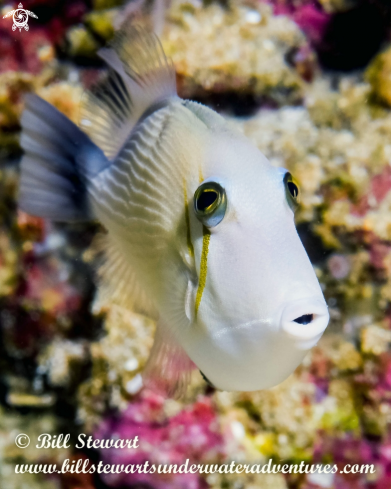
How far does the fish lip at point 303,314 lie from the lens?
73cm

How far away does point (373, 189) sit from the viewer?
2070 mm

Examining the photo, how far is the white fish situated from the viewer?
786mm

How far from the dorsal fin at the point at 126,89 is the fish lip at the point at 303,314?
2.49ft

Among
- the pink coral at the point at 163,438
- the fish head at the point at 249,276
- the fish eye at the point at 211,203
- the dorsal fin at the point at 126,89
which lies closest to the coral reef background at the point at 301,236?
the pink coral at the point at 163,438

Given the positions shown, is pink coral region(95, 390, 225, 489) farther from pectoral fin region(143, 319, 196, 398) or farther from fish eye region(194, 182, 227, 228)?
fish eye region(194, 182, 227, 228)

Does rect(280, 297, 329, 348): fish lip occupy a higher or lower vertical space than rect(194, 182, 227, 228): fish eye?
lower

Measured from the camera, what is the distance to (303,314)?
28.8 inches

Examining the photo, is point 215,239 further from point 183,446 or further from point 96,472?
point 96,472

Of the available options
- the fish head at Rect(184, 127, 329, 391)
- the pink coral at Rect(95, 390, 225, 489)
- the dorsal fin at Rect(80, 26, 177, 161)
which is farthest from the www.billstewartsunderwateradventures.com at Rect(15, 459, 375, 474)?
Answer: the dorsal fin at Rect(80, 26, 177, 161)

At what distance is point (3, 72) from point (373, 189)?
2.24 m

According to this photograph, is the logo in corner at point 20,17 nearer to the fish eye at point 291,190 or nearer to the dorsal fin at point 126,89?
the dorsal fin at point 126,89

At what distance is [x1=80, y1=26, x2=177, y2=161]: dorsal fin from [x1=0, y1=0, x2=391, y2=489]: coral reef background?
25.7 inches

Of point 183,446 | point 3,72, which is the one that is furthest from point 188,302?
point 3,72

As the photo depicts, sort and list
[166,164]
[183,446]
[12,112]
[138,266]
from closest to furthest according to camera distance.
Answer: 1. [166,164]
2. [138,266]
3. [183,446]
4. [12,112]
